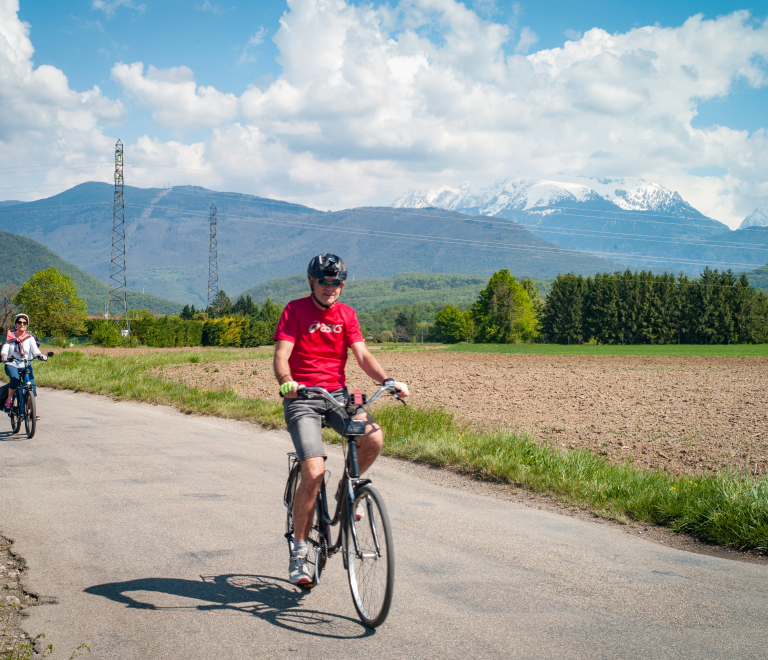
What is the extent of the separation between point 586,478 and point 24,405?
947cm

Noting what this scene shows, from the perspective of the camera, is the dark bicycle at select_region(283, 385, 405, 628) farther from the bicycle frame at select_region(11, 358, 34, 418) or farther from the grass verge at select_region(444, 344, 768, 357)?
the grass verge at select_region(444, 344, 768, 357)

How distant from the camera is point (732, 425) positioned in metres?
14.6

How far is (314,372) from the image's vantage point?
14.6ft

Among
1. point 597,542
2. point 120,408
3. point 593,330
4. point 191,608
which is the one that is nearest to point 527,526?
point 597,542

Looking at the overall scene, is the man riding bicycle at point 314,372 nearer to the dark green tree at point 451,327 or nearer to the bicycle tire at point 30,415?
the bicycle tire at point 30,415

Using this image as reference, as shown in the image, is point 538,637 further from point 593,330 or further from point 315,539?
point 593,330

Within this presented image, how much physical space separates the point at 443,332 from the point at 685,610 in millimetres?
126669

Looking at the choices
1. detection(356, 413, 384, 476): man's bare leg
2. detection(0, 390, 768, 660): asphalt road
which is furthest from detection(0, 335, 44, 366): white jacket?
detection(356, 413, 384, 476): man's bare leg

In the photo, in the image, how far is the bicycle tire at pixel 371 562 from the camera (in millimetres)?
3754

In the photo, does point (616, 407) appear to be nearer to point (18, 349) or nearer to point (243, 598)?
point (18, 349)

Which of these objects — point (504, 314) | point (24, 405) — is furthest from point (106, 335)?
point (504, 314)

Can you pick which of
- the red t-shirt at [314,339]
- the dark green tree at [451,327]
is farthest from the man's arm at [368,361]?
the dark green tree at [451,327]

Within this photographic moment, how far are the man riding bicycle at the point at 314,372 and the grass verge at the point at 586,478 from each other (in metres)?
3.68

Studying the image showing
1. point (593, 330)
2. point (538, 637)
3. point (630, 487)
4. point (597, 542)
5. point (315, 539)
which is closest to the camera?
point (538, 637)
